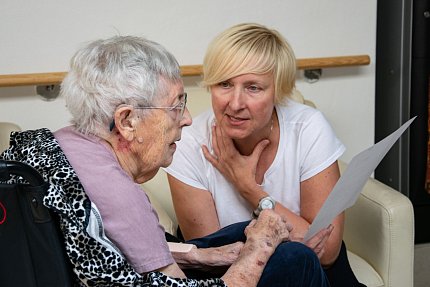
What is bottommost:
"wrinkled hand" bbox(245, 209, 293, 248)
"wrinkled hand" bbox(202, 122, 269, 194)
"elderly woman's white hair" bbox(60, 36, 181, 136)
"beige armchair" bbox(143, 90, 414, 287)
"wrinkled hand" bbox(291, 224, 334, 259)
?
"beige armchair" bbox(143, 90, 414, 287)

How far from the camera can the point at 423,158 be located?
308 cm

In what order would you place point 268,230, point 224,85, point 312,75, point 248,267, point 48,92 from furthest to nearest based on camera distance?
point 312,75 → point 48,92 → point 224,85 → point 268,230 → point 248,267

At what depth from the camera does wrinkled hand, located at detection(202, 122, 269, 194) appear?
6.49ft

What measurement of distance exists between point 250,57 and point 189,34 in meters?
0.85

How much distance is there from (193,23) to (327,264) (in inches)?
47.0

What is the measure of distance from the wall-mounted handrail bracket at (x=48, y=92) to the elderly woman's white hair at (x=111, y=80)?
4.19 ft

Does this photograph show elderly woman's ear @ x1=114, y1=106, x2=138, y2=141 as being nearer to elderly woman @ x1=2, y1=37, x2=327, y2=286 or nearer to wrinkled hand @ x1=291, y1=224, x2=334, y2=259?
elderly woman @ x1=2, y1=37, x2=327, y2=286

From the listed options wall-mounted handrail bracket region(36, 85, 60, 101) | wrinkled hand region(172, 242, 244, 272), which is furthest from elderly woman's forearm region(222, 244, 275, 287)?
wall-mounted handrail bracket region(36, 85, 60, 101)

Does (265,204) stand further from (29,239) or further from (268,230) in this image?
(29,239)

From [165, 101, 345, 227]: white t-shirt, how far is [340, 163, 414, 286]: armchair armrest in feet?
0.78

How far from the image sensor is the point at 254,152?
201 centimetres

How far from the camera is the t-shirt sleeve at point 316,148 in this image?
6.42 ft

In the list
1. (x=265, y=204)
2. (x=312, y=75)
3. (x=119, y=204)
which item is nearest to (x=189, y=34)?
(x=312, y=75)

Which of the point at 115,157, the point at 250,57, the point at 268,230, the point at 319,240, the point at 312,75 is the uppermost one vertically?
the point at 250,57
